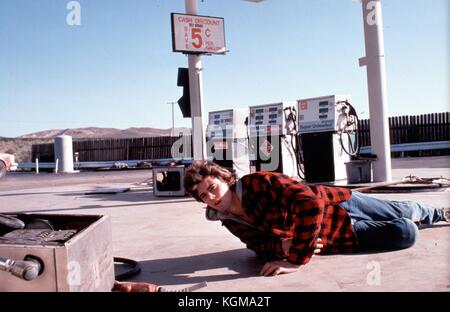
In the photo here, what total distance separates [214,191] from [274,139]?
26.9 feet

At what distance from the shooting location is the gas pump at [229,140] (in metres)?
11.1

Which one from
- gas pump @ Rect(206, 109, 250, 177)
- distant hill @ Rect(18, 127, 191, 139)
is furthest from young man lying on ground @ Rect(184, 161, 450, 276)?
distant hill @ Rect(18, 127, 191, 139)

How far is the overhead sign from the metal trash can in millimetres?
3538

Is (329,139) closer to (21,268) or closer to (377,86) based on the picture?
(377,86)

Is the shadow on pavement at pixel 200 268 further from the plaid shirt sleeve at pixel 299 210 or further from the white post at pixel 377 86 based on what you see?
the white post at pixel 377 86

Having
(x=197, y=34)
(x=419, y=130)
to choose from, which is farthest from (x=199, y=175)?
(x=419, y=130)

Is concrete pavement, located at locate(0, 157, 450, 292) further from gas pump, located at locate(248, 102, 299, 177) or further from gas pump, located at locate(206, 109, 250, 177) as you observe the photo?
gas pump, located at locate(248, 102, 299, 177)

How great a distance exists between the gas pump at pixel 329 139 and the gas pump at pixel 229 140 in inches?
61.6

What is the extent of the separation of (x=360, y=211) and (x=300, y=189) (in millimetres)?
884

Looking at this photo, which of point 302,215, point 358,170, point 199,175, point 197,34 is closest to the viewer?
point 302,215

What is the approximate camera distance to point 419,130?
2422 centimetres

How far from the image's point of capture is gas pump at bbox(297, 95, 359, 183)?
9781mm

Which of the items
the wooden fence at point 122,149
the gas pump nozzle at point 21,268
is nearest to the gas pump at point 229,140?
the gas pump nozzle at point 21,268
